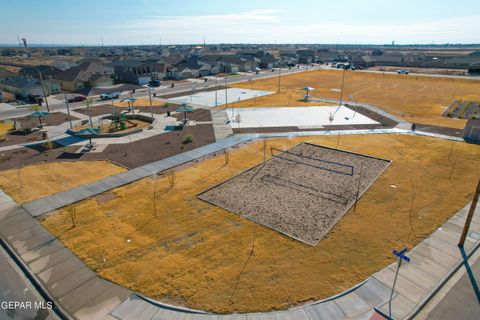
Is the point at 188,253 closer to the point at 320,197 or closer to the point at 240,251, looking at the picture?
the point at 240,251

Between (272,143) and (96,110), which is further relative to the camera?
(96,110)

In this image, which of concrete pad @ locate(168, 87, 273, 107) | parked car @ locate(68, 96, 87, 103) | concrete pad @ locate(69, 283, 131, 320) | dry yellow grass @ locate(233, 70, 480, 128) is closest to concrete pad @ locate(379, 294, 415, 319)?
concrete pad @ locate(69, 283, 131, 320)

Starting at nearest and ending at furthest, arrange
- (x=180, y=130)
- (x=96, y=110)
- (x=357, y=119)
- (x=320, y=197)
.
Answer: (x=320, y=197) < (x=180, y=130) < (x=357, y=119) < (x=96, y=110)

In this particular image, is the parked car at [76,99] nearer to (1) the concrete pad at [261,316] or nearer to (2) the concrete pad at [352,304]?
(1) the concrete pad at [261,316]

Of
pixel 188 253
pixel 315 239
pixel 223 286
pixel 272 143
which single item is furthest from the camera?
pixel 272 143

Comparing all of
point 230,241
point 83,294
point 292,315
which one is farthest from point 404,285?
point 83,294

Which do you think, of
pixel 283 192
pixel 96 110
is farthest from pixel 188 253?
pixel 96 110

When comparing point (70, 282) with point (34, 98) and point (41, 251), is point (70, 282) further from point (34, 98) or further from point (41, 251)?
point (34, 98)
